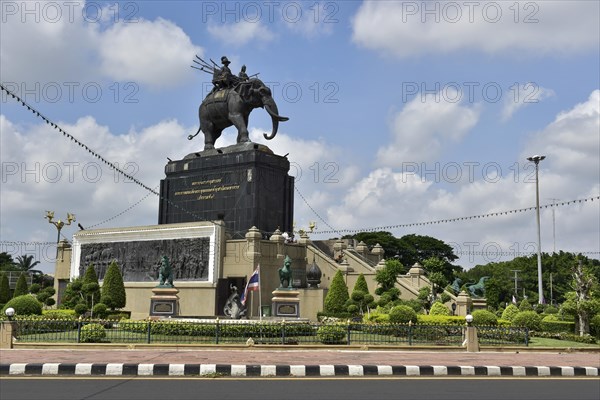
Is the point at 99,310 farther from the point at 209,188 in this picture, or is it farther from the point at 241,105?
the point at 241,105

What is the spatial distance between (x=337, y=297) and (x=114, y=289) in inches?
515

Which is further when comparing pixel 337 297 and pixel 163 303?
pixel 337 297

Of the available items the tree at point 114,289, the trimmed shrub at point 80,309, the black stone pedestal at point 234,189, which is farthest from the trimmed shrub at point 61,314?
the black stone pedestal at point 234,189

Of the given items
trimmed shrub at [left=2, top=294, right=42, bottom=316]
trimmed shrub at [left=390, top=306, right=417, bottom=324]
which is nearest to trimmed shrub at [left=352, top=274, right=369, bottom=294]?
trimmed shrub at [left=390, top=306, right=417, bottom=324]

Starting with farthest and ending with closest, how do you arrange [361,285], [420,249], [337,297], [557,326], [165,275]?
[420,249] < [361,285] < [337,297] < [165,275] < [557,326]

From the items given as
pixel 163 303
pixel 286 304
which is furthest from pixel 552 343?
pixel 163 303

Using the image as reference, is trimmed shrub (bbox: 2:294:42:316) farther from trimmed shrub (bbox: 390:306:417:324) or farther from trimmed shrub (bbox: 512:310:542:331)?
trimmed shrub (bbox: 512:310:542:331)

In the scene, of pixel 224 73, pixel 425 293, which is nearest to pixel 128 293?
pixel 224 73

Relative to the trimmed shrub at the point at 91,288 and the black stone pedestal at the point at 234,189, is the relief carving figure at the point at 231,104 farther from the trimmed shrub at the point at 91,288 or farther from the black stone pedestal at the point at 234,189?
the trimmed shrub at the point at 91,288

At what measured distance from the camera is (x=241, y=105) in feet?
141

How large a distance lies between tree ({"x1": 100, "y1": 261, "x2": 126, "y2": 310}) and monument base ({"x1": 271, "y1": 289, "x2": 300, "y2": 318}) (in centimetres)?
1136

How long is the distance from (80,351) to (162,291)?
11.7 m

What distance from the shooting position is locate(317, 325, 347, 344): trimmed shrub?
22.2 metres

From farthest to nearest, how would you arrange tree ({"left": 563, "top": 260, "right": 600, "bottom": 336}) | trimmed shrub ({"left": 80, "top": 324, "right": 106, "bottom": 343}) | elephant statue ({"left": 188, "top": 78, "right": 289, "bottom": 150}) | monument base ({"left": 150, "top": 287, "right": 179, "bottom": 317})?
elephant statue ({"left": 188, "top": 78, "right": 289, "bottom": 150}) < monument base ({"left": 150, "top": 287, "right": 179, "bottom": 317}) < tree ({"left": 563, "top": 260, "right": 600, "bottom": 336}) < trimmed shrub ({"left": 80, "top": 324, "right": 106, "bottom": 343})
